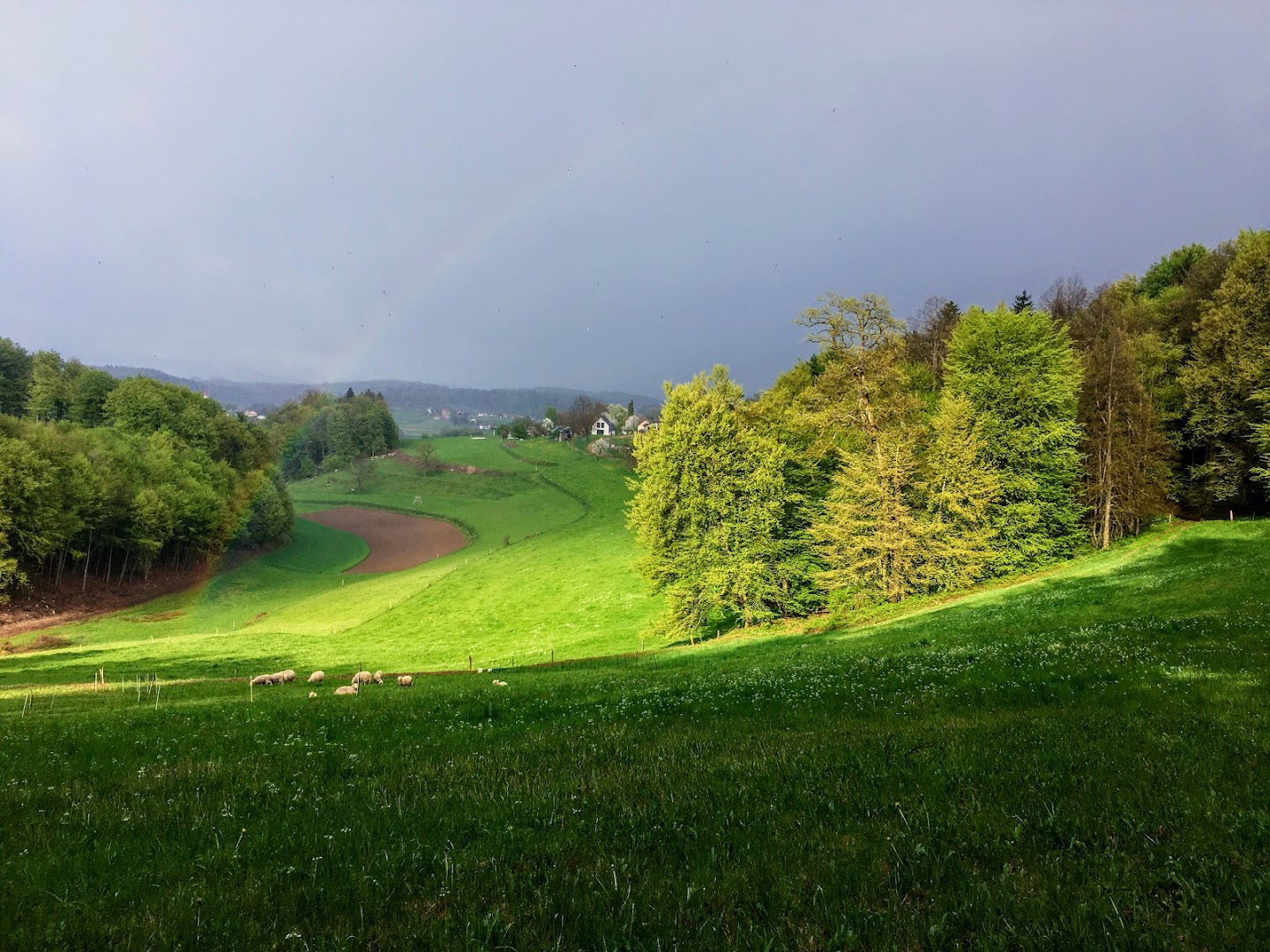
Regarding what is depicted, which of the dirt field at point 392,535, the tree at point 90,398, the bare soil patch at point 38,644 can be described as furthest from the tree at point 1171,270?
the tree at point 90,398

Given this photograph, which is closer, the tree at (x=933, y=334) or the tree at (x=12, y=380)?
the tree at (x=933, y=334)

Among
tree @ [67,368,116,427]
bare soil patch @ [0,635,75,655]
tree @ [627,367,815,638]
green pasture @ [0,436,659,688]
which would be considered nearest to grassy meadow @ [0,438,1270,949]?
tree @ [627,367,815,638]

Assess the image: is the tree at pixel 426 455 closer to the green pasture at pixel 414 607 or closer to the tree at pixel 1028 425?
the green pasture at pixel 414 607

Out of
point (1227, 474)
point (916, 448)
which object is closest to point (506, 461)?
point (916, 448)

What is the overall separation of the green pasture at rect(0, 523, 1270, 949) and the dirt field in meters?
91.4

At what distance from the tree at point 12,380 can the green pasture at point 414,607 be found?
57745 millimetres

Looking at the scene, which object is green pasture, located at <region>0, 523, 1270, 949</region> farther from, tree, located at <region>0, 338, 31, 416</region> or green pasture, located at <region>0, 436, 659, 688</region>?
tree, located at <region>0, 338, 31, 416</region>

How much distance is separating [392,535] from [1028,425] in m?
109

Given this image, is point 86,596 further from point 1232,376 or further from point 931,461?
point 1232,376

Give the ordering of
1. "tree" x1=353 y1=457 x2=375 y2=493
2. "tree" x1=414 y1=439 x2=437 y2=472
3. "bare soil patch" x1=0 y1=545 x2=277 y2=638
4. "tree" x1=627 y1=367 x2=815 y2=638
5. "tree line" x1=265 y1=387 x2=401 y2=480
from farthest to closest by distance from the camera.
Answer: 1. "tree line" x1=265 y1=387 x2=401 y2=480
2. "tree" x1=414 y1=439 x2=437 y2=472
3. "tree" x1=353 y1=457 x2=375 y2=493
4. "bare soil patch" x1=0 y1=545 x2=277 y2=638
5. "tree" x1=627 y1=367 x2=815 y2=638

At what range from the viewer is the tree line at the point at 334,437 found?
16688 cm

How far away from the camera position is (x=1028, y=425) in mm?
50188

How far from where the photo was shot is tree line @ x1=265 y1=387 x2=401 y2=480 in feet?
547

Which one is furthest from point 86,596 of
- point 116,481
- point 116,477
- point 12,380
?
point 12,380
